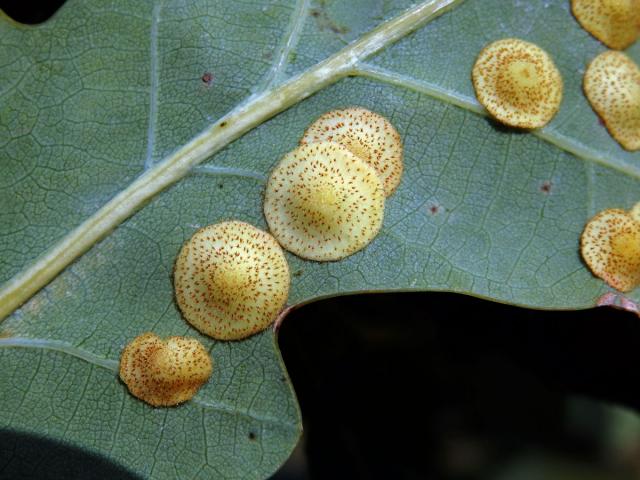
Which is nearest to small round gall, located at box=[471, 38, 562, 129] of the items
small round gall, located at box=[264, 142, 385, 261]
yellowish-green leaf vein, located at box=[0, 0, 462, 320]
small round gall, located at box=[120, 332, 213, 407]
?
yellowish-green leaf vein, located at box=[0, 0, 462, 320]

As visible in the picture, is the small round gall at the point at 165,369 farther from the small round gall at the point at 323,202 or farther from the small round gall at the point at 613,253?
the small round gall at the point at 613,253

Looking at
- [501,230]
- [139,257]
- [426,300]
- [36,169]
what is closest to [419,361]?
[426,300]

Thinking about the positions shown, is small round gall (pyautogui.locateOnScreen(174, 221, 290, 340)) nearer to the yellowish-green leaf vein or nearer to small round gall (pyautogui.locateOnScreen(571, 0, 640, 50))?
the yellowish-green leaf vein

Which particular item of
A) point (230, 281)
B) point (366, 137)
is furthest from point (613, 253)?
point (230, 281)

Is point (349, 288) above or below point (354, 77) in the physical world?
below

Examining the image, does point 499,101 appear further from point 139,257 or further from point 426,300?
point 139,257
